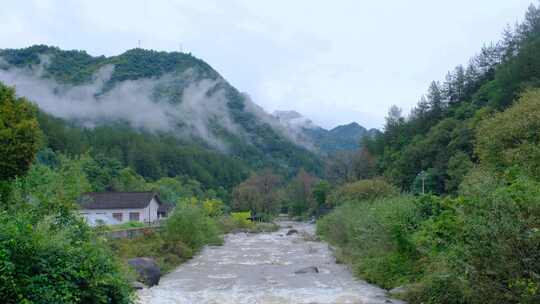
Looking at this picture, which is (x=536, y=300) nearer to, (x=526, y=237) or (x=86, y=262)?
(x=526, y=237)

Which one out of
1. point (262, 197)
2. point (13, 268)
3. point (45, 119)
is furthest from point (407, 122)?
point (13, 268)

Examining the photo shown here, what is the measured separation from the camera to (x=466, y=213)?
1464cm

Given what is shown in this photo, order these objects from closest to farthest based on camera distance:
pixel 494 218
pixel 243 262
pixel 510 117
→ 1. pixel 494 218
2. pixel 510 117
3. pixel 243 262

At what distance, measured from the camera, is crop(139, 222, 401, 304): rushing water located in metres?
21.6

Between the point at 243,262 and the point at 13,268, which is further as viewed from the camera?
the point at 243,262

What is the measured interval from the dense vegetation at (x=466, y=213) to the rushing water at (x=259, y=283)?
1648mm

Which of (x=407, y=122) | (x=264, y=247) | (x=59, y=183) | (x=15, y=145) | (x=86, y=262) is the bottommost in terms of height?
(x=264, y=247)

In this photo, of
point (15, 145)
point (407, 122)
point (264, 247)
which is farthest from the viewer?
point (407, 122)

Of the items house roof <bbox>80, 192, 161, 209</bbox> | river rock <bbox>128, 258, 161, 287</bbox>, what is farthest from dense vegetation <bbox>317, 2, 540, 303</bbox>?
house roof <bbox>80, 192, 161, 209</bbox>

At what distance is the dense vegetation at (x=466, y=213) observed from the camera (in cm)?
1272

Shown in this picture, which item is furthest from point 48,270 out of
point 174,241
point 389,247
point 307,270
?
point 174,241

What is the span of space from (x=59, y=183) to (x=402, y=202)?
16739mm

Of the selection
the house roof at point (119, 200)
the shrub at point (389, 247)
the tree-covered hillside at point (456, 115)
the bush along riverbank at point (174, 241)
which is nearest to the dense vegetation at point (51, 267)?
the shrub at point (389, 247)

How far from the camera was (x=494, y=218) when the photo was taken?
12.8m
